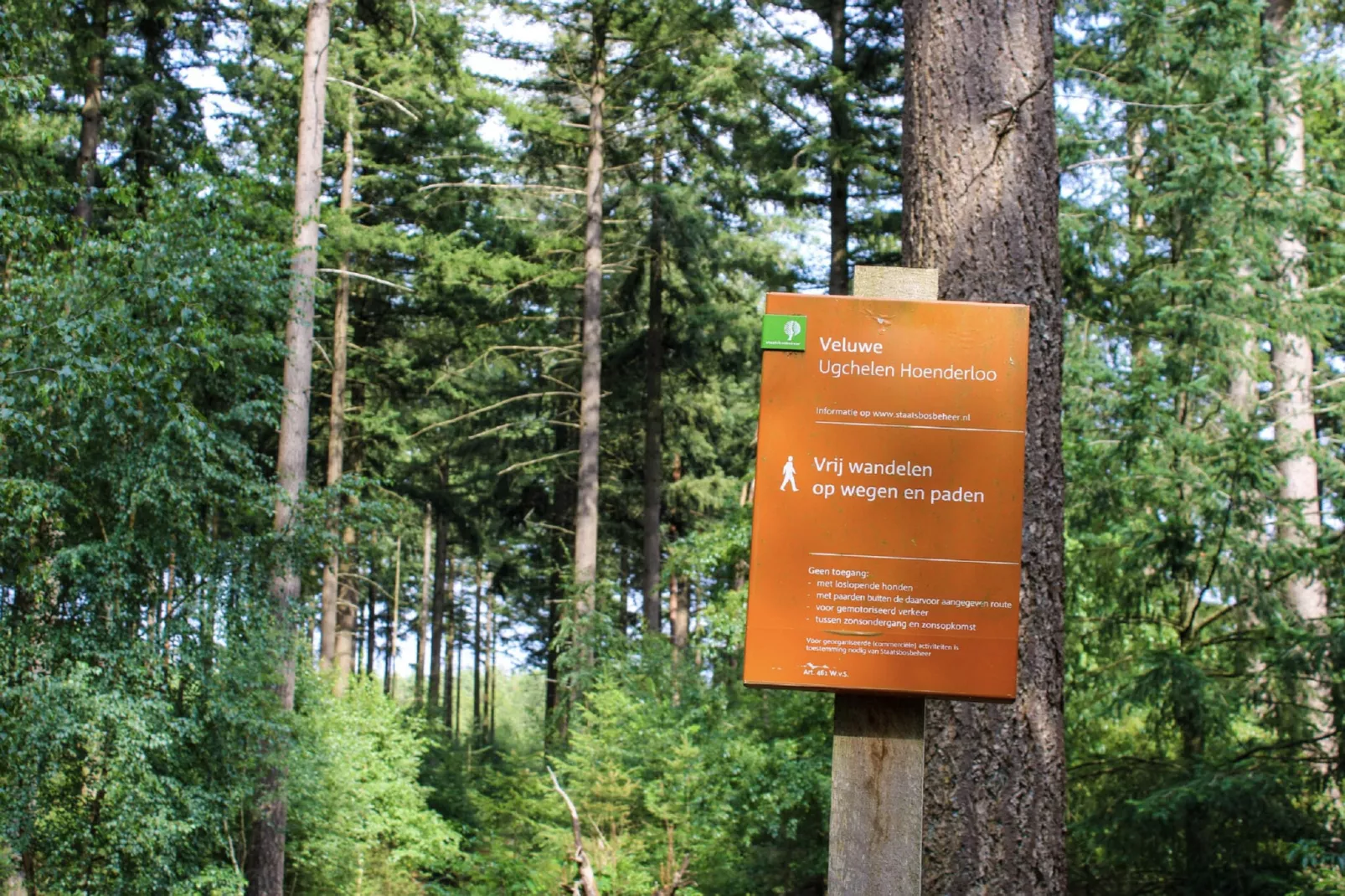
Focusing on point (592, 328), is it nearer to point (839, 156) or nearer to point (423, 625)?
point (839, 156)

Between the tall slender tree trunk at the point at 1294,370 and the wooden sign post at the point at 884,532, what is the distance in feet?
25.9

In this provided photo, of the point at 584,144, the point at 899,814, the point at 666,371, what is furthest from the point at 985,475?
the point at 666,371

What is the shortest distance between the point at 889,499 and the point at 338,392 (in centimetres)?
1679

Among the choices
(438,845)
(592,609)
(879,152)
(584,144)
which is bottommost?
(438,845)

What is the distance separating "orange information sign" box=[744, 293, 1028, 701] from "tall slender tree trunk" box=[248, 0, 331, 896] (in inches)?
346

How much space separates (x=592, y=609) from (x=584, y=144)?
8.39 metres

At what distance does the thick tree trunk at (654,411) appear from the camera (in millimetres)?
19547

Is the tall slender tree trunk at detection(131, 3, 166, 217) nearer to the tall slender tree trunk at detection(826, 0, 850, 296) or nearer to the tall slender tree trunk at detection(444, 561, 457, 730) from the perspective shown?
the tall slender tree trunk at detection(826, 0, 850, 296)

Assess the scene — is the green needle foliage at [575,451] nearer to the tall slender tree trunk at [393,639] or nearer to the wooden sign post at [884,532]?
the wooden sign post at [884,532]

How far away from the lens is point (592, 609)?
1530cm

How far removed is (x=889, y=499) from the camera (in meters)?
2.70

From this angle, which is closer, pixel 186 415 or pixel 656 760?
pixel 186 415

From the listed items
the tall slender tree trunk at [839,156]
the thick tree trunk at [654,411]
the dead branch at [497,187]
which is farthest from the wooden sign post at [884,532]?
the thick tree trunk at [654,411]

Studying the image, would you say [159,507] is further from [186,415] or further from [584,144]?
[584,144]
